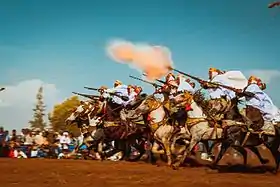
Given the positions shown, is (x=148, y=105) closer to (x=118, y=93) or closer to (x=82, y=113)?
(x=118, y=93)

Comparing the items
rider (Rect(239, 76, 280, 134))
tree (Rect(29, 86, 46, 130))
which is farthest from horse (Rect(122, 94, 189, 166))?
tree (Rect(29, 86, 46, 130))

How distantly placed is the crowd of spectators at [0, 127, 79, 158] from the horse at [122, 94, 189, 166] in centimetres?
693

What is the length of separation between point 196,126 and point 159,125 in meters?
1.78

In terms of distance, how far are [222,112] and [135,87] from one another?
246 inches

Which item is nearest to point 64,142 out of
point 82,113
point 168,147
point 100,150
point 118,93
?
point 82,113

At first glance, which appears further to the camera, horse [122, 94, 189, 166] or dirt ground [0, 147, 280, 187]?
horse [122, 94, 189, 166]

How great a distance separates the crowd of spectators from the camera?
2527 cm

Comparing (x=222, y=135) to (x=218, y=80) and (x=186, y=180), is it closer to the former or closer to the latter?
(x=218, y=80)

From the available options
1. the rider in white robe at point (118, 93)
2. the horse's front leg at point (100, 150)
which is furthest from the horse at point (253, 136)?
the horse's front leg at point (100, 150)

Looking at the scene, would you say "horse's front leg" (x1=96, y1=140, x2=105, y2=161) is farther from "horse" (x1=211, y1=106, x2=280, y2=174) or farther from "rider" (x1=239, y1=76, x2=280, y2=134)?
"rider" (x1=239, y1=76, x2=280, y2=134)

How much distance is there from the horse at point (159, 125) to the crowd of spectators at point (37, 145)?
22.7 ft

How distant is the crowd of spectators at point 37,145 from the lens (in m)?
25.3

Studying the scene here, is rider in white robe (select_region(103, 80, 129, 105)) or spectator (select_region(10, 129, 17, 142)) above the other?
rider in white robe (select_region(103, 80, 129, 105))

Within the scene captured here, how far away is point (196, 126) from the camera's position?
661 inches
